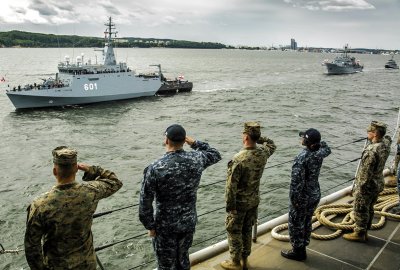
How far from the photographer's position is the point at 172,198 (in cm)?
359

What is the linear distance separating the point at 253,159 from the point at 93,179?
1835mm

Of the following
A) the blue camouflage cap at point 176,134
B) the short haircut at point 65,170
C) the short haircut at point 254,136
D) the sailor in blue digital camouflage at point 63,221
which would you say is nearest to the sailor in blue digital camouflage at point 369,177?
the short haircut at point 254,136

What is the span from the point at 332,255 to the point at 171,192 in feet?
9.32

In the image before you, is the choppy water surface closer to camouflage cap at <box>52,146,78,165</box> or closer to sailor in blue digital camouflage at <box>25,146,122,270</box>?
sailor in blue digital camouflage at <box>25,146,122,270</box>

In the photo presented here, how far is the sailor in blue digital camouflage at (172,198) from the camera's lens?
350 cm

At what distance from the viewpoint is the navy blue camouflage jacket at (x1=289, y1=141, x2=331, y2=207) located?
4.80 meters

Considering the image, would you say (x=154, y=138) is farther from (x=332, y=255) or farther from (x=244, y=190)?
(x=244, y=190)

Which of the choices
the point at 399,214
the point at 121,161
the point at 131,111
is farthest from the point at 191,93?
the point at 399,214

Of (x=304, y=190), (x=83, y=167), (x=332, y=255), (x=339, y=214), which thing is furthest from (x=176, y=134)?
(x=339, y=214)

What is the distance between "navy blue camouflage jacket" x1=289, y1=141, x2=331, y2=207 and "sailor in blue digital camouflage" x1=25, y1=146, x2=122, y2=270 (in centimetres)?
256

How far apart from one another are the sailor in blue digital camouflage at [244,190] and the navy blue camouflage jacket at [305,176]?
1.54 feet

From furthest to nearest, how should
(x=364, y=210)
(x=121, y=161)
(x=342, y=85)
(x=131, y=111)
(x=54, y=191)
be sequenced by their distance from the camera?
(x=342, y=85) → (x=131, y=111) → (x=121, y=161) → (x=364, y=210) → (x=54, y=191)

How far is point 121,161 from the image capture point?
72.8 feet

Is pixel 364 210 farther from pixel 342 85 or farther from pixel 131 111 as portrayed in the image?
pixel 342 85
